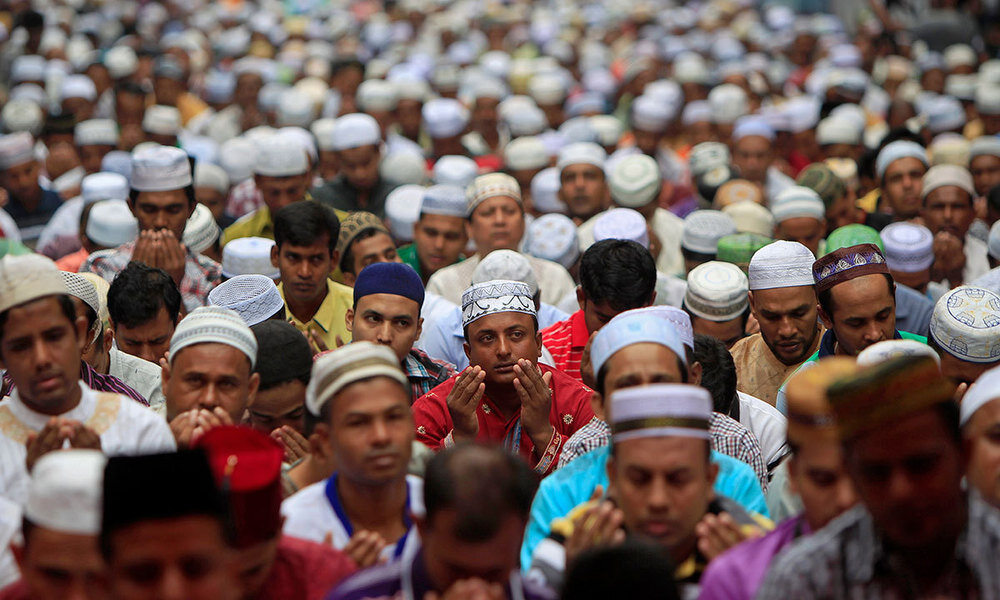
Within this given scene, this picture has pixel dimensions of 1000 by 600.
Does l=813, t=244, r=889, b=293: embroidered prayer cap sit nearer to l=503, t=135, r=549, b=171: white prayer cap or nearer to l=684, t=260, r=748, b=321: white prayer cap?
l=684, t=260, r=748, b=321: white prayer cap

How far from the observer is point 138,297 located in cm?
556

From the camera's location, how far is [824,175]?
8883mm

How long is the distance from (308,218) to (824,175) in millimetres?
4153

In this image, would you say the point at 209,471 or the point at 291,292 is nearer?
the point at 209,471

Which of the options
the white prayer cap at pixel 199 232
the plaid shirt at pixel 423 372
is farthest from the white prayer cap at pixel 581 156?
the plaid shirt at pixel 423 372

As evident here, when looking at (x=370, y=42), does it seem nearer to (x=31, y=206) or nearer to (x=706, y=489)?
(x=31, y=206)

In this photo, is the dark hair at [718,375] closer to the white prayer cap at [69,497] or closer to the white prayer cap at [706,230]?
the white prayer cap at [706,230]

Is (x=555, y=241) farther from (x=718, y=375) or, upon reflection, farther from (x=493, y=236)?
(x=718, y=375)

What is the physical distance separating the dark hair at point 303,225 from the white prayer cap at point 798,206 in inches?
116

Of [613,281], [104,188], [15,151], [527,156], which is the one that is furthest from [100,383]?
[527,156]

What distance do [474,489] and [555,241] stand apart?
187 inches

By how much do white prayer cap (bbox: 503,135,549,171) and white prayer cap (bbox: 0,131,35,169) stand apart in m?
3.81

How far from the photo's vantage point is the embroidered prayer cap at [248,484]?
129 inches

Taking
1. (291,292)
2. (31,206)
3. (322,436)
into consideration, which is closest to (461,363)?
(291,292)
